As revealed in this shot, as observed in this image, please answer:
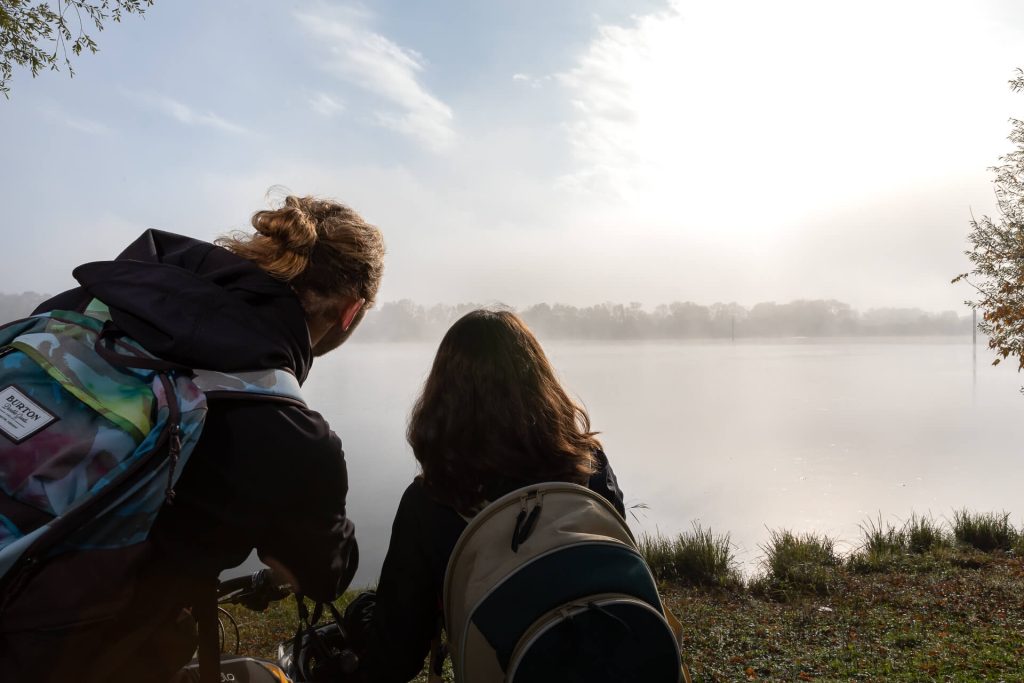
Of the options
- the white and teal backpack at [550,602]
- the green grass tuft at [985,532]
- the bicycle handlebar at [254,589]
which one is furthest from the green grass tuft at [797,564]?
the bicycle handlebar at [254,589]

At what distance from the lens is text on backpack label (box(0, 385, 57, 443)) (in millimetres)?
1144

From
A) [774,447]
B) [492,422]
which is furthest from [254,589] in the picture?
[774,447]

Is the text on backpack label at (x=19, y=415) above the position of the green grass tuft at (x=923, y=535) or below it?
above

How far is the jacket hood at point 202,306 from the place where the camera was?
4.13 ft

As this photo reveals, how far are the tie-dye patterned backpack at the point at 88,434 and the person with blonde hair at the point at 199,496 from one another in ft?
0.08

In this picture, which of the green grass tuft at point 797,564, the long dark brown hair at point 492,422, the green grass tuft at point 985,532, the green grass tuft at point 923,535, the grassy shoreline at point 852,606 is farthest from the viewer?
the green grass tuft at point 985,532

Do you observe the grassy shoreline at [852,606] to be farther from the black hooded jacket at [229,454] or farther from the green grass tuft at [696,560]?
the black hooded jacket at [229,454]

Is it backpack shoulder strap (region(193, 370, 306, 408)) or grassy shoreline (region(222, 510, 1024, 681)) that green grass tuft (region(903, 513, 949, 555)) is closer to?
grassy shoreline (region(222, 510, 1024, 681))

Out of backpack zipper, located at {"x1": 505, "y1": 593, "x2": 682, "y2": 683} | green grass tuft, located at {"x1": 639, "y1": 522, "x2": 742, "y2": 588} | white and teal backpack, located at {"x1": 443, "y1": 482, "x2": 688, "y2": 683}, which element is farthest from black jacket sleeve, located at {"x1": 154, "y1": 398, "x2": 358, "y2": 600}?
green grass tuft, located at {"x1": 639, "y1": 522, "x2": 742, "y2": 588}

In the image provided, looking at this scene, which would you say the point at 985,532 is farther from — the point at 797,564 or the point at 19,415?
the point at 19,415

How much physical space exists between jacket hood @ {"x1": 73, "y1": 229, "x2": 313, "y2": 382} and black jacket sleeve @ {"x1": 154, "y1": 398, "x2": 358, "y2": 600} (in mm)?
108

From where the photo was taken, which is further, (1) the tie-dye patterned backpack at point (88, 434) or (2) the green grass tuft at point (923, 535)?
(2) the green grass tuft at point (923, 535)

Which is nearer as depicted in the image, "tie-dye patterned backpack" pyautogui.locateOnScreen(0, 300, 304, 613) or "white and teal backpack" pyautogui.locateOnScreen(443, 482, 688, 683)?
"tie-dye patterned backpack" pyautogui.locateOnScreen(0, 300, 304, 613)

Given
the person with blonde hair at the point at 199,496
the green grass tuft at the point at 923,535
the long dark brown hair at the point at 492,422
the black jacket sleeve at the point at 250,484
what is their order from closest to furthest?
the person with blonde hair at the point at 199,496
the black jacket sleeve at the point at 250,484
the long dark brown hair at the point at 492,422
the green grass tuft at the point at 923,535
